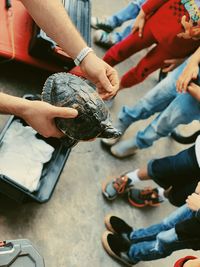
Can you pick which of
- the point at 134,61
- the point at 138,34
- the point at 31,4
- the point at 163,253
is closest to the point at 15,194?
the point at 163,253

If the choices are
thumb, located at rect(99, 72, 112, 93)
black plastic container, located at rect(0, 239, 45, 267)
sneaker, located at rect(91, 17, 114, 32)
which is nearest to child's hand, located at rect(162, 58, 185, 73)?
thumb, located at rect(99, 72, 112, 93)

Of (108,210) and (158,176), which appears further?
(108,210)

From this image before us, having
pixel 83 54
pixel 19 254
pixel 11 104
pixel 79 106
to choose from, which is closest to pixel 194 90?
pixel 83 54

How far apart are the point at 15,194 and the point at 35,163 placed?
212 millimetres

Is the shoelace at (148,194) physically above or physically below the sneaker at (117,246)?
below

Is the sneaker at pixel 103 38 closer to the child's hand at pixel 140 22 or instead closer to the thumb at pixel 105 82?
the child's hand at pixel 140 22

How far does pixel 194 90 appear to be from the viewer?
197 centimetres

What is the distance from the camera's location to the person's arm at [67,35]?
4.88 feet

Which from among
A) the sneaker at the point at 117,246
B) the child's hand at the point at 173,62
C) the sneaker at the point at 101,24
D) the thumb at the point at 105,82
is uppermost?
the thumb at the point at 105,82

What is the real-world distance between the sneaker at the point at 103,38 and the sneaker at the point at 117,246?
1583 mm

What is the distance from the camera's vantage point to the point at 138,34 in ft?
7.66

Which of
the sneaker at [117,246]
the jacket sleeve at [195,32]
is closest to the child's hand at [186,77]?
the jacket sleeve at [195,32]

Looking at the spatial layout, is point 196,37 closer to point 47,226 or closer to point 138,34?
point 138,34

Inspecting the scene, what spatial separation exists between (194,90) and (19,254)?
1194 mm
